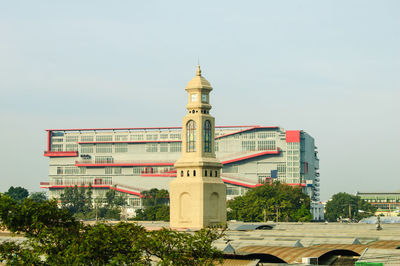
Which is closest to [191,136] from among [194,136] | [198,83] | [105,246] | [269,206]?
[194,136]

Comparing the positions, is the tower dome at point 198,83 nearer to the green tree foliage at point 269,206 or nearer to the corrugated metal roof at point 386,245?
the corrugated metal roof at point 386,245

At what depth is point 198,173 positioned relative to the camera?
94938 millimetres

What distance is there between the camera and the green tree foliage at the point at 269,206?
162 m

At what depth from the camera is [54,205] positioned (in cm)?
5456

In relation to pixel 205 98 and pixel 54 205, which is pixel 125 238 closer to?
pixel 54 205

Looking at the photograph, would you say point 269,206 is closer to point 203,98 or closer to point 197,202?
point 197,202

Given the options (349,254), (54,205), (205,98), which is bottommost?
(349,254)

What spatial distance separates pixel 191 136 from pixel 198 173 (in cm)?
542

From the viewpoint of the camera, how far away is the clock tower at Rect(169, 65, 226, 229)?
9462 cm

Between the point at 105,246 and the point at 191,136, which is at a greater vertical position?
the point at 191,136

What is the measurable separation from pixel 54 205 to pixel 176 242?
520 inches

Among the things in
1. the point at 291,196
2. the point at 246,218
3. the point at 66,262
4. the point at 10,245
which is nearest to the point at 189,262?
the point at 66,262

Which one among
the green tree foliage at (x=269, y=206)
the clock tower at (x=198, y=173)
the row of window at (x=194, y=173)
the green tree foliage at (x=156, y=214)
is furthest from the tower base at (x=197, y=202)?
the green tree foliage at (x=156, y=214)

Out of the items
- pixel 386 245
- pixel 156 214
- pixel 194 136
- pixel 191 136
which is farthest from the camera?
pixel 156 214
